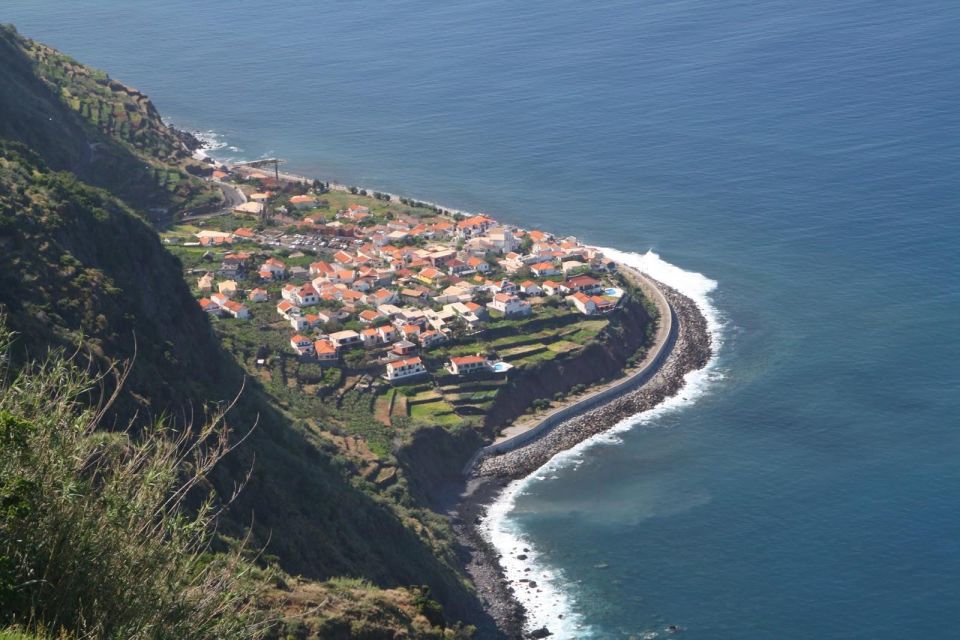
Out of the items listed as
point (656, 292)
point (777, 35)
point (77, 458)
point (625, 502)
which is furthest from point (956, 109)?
point (77, 458)

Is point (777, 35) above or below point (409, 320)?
above

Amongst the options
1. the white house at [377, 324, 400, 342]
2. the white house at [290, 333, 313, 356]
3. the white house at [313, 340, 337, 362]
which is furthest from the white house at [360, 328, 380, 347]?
the white house at [290, 333, 313, 356]

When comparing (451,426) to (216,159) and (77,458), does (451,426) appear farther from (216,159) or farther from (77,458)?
(216,159)

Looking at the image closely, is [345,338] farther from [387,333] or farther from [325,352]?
[387,333]

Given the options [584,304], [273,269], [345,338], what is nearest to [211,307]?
[273,269]

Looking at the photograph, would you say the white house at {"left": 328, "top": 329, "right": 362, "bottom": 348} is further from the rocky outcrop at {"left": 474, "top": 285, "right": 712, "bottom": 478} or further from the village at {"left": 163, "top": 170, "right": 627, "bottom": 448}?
the rocky outcrop at {"left": 474, "top": 285, "right": 712, "bottom": 478}
